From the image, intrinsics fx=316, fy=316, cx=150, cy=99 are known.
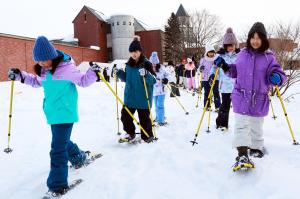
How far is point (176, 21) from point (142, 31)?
551cm

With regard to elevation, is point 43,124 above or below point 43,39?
below

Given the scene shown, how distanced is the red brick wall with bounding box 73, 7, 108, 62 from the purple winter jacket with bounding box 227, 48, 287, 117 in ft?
134

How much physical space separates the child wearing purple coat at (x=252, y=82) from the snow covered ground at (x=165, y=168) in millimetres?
413

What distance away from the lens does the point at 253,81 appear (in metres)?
3.85

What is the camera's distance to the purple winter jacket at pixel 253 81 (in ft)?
12.5

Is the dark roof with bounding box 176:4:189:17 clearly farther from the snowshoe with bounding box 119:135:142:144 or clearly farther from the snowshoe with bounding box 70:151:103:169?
the snowshoe with bounding box 70:151:103:169

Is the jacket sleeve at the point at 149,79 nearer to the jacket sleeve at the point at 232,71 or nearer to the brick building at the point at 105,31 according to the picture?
the jacket sleeve at the point at 232,71

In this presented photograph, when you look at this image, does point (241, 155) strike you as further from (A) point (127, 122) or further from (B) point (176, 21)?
(B) point (176, 21)

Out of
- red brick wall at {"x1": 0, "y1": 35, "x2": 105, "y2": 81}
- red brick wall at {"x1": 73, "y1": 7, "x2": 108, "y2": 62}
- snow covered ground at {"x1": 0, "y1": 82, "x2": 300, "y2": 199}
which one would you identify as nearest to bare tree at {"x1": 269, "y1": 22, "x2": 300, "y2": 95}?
snow covered ground at {"x1": 0, "y1": 82, "x2": 300, "y2": 199}

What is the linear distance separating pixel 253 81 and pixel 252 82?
17mm

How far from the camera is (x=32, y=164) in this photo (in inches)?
189

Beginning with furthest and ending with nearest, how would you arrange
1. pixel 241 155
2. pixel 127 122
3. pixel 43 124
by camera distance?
pixel 43 124 → pixel 127 122 → pixel 241 155

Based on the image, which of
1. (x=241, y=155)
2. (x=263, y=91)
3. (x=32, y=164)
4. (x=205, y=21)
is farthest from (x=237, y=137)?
(x=205, y=21)

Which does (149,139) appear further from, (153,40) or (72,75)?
(153,40)
